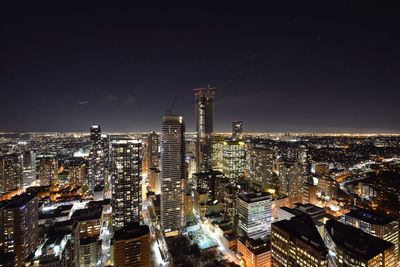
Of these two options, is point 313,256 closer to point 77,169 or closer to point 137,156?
point 137,156

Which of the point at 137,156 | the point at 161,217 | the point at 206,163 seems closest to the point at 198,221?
the point at 161,217

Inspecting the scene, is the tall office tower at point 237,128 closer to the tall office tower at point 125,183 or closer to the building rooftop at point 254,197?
the building rooftop at point 254,197

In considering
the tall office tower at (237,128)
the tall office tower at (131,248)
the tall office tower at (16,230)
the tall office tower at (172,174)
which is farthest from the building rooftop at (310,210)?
the tall office tower at (237,128)

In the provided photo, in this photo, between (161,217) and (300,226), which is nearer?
(300,226)

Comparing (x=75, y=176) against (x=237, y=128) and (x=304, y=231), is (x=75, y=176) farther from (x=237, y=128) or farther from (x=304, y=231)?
(x=237, y=128)

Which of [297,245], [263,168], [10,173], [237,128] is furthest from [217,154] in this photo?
[10,173]

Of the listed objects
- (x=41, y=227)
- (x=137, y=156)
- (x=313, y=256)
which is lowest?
(x=41, y=227)

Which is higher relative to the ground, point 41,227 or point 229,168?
point 229,168
